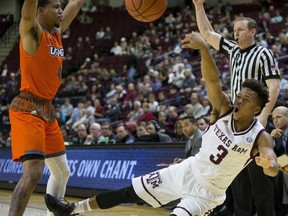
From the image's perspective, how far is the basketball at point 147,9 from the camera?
560 cm

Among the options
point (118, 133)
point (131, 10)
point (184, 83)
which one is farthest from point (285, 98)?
point (131, 10)

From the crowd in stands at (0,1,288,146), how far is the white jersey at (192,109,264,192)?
4.15 m

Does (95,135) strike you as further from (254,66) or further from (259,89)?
(259,89)

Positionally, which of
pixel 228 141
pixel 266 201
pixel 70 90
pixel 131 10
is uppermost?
pixel 131 10

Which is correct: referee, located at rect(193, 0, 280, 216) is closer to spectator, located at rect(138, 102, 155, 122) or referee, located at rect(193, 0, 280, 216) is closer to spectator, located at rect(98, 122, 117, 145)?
spectator, located at rect(98, 122, 117, 145)

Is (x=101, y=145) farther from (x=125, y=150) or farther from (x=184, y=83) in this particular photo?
(x=184, y=83)

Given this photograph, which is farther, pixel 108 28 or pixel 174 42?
pixel 108 28

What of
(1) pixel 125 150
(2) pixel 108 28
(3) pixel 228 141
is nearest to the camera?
(3) pixel 228 141

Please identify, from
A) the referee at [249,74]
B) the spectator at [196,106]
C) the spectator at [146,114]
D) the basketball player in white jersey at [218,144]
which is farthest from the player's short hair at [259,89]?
the spectator at [146,114]

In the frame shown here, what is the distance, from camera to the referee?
4.86 metres

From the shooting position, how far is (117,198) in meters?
4.43

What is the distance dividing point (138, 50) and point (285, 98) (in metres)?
8.98

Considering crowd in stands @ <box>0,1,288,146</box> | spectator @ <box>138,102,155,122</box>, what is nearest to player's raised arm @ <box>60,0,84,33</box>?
crowd in stands @ <box>0,1,288,146</box>

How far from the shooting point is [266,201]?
501 cm
